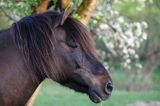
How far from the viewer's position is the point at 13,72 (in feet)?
14.2

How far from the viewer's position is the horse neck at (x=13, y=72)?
169 inches

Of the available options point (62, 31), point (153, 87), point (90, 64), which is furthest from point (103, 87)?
point (153, 87)

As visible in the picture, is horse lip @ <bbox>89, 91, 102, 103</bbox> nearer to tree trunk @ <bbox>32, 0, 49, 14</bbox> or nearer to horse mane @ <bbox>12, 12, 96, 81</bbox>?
horse mane @ <bbox>12, 12, 96, 81</bbox>

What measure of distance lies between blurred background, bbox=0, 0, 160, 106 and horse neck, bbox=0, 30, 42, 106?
6.05ft

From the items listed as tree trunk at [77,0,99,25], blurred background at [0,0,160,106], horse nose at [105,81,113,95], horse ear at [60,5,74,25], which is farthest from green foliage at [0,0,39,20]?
horse nose at [105,81,113,95]

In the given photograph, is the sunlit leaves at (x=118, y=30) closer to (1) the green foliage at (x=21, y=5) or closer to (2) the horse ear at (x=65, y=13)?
(1) the green foliage at (x=21, y=5)

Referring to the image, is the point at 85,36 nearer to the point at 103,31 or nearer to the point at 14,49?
the point at 14,49

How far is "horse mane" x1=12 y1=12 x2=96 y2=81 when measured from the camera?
431cm

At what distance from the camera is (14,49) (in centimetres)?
434

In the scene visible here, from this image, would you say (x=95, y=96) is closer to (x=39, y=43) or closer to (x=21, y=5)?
(x=39, y=43)

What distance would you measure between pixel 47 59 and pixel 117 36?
7.50 metres

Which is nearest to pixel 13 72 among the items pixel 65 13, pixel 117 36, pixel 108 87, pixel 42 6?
pixel 65 13

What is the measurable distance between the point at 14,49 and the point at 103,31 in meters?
7.84

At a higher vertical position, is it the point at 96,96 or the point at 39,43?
the point at 39,43
